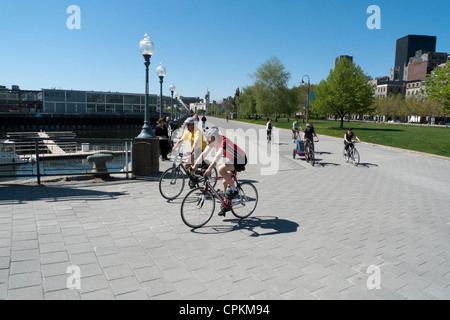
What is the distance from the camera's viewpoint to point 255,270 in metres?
4.02

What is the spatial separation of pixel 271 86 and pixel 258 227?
68581 mm

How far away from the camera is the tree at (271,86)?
70.2 metres

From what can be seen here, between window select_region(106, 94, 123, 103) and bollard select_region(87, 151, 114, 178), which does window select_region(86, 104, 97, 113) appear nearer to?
window select_region(106, 94, 123, 103)

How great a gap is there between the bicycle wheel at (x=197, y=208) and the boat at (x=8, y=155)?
6461 mm

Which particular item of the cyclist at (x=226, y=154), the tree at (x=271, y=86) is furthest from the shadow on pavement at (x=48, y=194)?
the tree at (x=271, y=86)

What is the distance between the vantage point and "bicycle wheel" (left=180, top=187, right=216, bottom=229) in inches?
212

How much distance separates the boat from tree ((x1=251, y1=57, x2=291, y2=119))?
210 ft

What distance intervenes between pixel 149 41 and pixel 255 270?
8969 millimetres

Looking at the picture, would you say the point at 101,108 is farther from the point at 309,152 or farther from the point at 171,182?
the point at 171,182

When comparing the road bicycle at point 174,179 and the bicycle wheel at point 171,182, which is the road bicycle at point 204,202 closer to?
the road bicycle at point 174,179

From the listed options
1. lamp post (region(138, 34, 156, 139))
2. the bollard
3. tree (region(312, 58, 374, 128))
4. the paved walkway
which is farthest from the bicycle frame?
tree (region(312, 58, 374, 128))

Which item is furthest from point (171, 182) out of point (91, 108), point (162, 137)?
point (91, 108)
